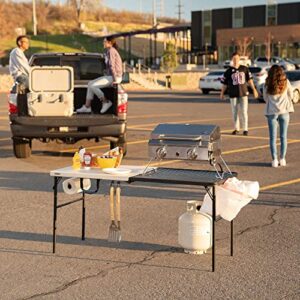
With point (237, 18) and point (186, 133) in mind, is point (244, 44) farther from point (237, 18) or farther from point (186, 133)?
point (186, 133)

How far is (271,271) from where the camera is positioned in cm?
547

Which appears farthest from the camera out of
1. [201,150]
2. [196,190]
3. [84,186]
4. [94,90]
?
[94,90]

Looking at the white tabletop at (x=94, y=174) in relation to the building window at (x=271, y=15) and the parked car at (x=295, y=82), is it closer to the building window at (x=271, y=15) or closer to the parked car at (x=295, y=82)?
the parked car at (x=295, y=82)

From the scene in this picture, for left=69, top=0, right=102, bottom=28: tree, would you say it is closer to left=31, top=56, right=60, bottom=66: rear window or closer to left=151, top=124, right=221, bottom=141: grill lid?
left=31, top=56, right=60, bottom=66: rear window

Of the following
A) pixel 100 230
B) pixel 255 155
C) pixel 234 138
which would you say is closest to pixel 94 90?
pixel 255 155

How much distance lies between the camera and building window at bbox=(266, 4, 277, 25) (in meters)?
89.6

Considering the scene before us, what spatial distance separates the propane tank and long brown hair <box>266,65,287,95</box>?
5.17 meters

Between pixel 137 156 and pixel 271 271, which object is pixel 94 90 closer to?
pixel 137 156

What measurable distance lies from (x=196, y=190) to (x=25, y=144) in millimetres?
4317

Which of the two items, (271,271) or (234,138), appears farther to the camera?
(234,138)

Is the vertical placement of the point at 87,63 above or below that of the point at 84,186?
above

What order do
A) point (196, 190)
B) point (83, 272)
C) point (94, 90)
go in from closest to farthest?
1. point (83, 272)
2. point (196, 190)
3. point (94, 90)

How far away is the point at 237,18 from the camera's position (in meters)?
93.4

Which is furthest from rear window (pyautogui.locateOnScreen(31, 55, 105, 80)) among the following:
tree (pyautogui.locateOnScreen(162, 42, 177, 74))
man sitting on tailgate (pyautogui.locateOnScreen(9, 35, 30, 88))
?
tree (pyautogui.locateOnScreen(162, 42, 177, 74))
